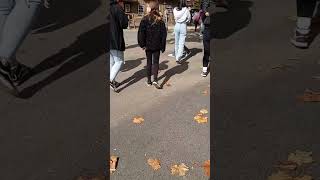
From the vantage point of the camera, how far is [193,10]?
619 inches

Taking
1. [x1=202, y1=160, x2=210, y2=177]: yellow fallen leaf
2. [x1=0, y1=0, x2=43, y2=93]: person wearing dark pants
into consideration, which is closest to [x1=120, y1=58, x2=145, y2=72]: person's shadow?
[x1=0, y1=0, x2=43, y2=93]: person wearing dark pants

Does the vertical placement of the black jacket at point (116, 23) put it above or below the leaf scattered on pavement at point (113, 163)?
above

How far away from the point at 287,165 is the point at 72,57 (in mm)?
6072

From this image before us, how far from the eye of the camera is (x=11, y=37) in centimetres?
839

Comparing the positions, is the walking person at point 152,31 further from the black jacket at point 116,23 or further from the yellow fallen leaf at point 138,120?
the yellow fallen leaf at point 138,120

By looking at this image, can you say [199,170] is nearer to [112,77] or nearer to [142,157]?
[142,157]

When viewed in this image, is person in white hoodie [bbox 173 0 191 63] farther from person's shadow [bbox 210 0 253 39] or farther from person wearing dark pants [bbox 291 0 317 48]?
person wearing dark pants [bbox 291 0 317 48]

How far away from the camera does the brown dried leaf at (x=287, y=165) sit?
15.3 feet

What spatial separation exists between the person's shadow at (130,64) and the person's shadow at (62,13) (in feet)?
14.4

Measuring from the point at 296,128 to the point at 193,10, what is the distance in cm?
1047

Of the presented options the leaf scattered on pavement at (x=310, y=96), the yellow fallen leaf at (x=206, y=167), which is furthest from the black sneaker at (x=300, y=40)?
the yellow fallen leaf at (x=206, y=167)

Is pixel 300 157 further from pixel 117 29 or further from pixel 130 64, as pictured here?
pixel 130 64

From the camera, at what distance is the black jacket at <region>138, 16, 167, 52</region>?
7637 mm

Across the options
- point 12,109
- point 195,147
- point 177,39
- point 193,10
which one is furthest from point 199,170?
point 193,10
